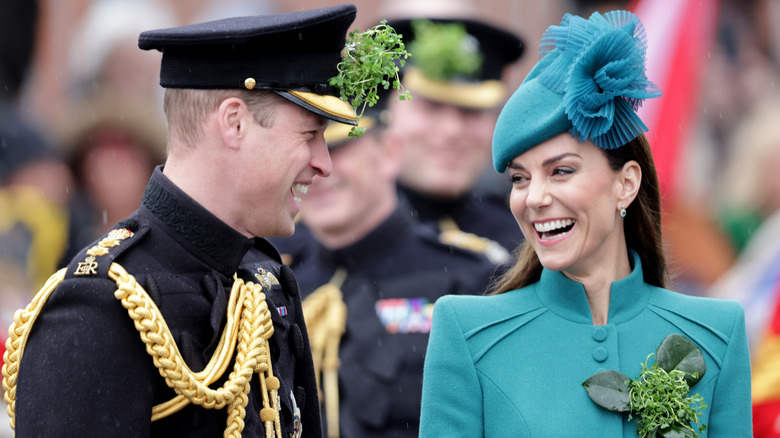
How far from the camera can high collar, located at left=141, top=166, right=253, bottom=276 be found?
349cm

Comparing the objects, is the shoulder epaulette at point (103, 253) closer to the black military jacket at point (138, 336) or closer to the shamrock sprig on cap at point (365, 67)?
the black military jacket at point (138, 336)

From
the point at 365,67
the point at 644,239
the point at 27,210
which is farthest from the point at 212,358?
the point at 27,210

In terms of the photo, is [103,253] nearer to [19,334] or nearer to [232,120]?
[19,334]

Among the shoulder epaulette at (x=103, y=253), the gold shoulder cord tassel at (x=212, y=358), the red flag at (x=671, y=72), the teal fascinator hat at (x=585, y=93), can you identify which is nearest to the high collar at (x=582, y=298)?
the teal fascinator hat at (x=585, y=93)

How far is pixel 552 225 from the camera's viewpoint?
3.75m

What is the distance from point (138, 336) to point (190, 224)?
0.39 m

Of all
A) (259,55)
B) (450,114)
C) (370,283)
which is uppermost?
(259,55)

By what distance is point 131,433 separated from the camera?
10.3 ft

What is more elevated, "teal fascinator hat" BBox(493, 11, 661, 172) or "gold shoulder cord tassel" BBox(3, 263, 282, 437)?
"teal fascinator hat" BBox(493, 11, 661, 172)

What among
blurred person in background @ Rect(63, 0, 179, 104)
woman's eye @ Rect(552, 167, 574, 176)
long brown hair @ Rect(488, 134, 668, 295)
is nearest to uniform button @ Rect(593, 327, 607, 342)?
long brown hair @ Rect(488, 134, 668, 295)

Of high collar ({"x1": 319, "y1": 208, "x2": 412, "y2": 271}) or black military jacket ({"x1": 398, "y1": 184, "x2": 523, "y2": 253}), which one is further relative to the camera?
black military jacket ({"x1": 398, "y1": 184, "x2": 523, "y2": 253})

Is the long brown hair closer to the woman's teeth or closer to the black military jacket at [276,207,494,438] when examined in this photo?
the woman's teeth

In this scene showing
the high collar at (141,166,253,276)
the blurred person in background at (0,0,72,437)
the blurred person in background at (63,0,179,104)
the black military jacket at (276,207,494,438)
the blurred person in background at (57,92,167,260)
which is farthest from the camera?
the blurred person in background at (63,0,179,104)

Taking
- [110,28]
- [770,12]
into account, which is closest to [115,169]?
[110,28]
